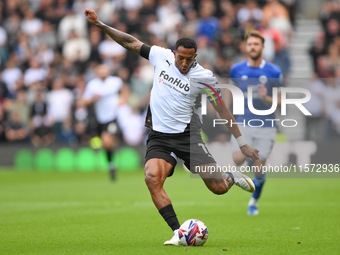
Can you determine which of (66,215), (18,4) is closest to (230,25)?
(18,4)

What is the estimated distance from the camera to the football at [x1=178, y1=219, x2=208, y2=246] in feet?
29.3

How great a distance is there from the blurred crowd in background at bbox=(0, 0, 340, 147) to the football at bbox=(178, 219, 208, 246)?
1413 cm

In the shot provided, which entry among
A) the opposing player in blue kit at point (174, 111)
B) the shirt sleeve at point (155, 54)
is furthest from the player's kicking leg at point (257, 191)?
the shirt sleeve at point (155, 54)

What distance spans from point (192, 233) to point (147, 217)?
3.73m

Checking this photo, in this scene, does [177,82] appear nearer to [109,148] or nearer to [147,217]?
[147,217]

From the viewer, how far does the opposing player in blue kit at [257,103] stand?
1291cm

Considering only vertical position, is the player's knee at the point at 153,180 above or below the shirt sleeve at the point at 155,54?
below

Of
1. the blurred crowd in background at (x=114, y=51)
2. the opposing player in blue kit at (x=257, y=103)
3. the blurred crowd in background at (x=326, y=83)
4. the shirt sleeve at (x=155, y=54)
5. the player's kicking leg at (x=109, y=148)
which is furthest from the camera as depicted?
the blurred crowd in background at (x=114, y=51)

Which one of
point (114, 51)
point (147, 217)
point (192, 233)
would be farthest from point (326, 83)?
point (192, 233)

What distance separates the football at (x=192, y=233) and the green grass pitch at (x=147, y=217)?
15 centimetres

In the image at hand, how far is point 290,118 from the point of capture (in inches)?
587

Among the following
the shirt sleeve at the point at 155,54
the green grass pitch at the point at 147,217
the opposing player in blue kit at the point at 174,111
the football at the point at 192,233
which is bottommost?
the green grass pitch at the point at 147,217

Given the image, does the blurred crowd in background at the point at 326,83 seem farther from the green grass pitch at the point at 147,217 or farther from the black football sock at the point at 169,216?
the black football sock at the point at 169,216

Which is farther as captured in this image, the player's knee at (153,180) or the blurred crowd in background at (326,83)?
the blurred crowd in background at (326,83)
